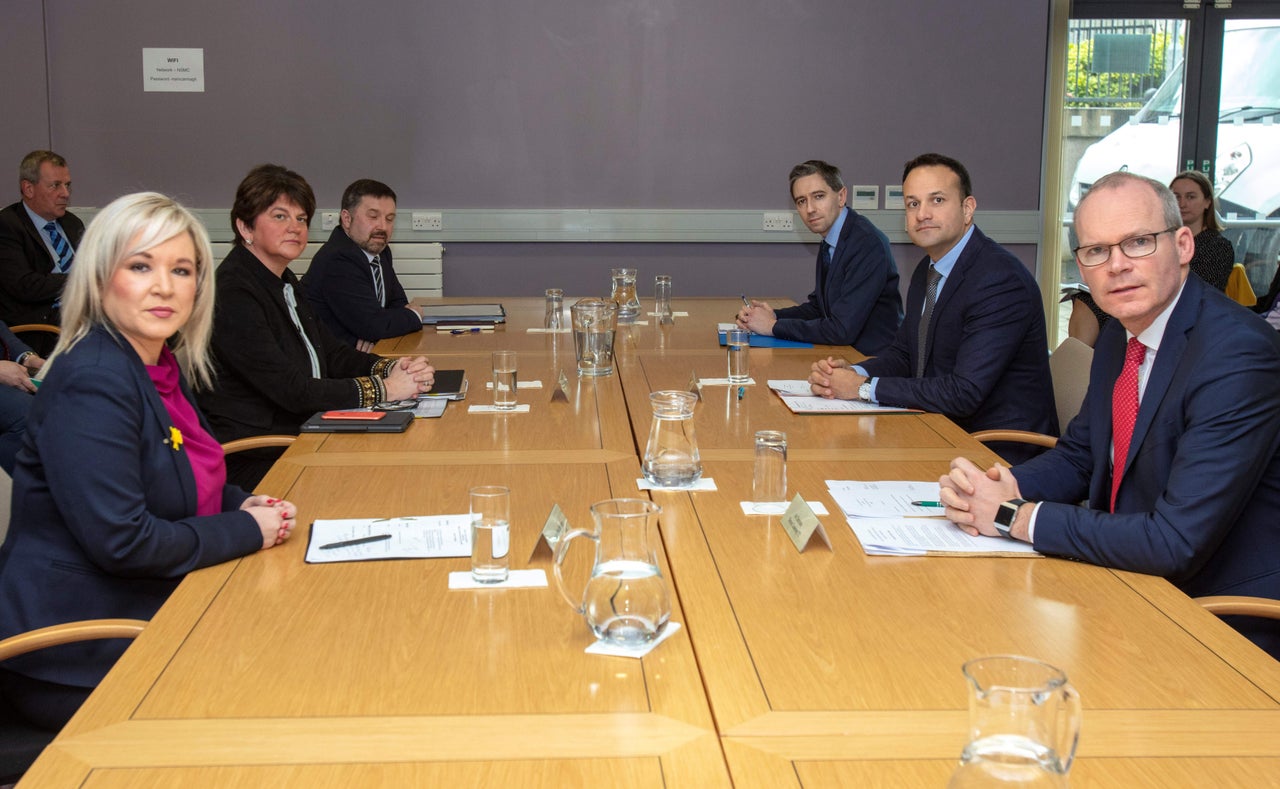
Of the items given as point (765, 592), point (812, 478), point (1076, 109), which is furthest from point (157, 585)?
point (1076, 109)

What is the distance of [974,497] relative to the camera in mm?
2092

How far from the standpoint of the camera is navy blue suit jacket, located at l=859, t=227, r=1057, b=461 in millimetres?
3482

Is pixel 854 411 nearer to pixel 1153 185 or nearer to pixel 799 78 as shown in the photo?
pixel 1153 185

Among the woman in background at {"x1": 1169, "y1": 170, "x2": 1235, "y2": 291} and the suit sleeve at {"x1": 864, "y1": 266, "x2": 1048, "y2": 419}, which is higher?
the woman in background at {"x1": 1169, "y1": 170, "x2": 1235, "y2": 291}

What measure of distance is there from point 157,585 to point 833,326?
10.3ft

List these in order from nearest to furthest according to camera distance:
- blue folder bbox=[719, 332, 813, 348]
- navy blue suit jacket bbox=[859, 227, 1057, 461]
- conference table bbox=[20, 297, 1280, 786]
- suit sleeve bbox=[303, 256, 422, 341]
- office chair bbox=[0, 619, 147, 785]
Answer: conference table bbox=[20, 297, 1280, 786] → office chair bbox=[0, 619, 147, 785] → navy blue suit jacket bbox=[859, 227, 1057, 461] → blue folder bbox=[719, 332, 813, 348] → suit sleeve bbox=[303, 256, 422, 341]

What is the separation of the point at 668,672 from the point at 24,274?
576 centimetres

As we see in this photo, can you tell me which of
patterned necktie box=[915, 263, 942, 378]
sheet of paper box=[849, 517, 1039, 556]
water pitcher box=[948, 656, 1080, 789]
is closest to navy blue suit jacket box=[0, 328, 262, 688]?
sheet of paper box=[849, 517, 1039, 556]

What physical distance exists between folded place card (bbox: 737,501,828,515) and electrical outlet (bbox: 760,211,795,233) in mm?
5097

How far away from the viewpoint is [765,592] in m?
1.81

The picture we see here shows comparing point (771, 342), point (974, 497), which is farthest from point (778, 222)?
point (974, 497)

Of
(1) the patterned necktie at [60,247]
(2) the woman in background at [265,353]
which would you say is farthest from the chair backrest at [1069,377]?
(1) the patterned necktie at [60,247]

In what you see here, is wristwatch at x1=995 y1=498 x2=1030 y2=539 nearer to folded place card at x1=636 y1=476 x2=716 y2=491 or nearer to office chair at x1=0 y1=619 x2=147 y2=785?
folded place card at x1=636 y1=476 x2=716 y2=491

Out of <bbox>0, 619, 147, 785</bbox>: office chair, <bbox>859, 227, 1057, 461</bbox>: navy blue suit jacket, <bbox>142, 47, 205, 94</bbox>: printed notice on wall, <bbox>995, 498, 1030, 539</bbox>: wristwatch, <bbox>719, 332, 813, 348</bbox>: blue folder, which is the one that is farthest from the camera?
<bbox>142, 47, 205, 94</bbox>: printed notice on wall
